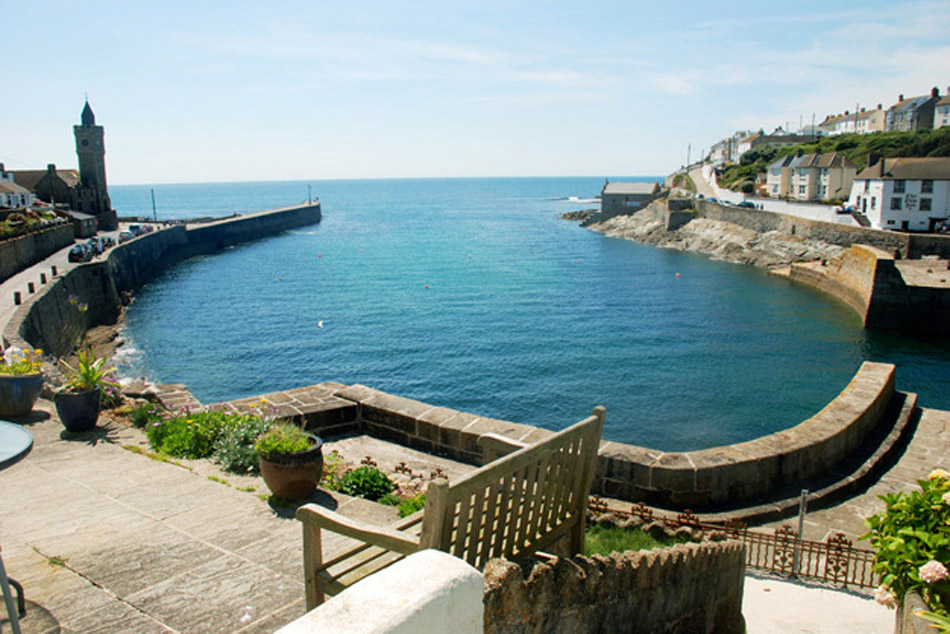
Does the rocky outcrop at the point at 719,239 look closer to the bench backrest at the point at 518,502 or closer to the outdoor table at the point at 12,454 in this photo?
the bench backrest at the point at 518,502

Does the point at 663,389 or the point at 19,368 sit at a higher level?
the point at 19,368

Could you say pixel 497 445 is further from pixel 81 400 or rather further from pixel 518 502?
pixel 81 400

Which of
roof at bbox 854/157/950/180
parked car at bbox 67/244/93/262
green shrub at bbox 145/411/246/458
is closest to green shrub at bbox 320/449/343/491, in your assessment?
green shrub at bbox 145/411/246/458

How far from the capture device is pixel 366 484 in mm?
8555

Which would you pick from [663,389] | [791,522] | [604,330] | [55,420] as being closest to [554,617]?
[791,522]

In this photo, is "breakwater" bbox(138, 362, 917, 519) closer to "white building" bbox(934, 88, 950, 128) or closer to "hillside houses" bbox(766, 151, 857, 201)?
"hillside houses" bbox(766, 151, 857, 201)

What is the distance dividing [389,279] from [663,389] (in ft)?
122

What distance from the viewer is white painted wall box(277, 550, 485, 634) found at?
2443 mm

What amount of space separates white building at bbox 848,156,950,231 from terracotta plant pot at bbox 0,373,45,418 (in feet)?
208

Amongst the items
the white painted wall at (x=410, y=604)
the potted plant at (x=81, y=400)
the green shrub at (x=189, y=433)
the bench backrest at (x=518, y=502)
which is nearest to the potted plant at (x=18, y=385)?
the potted plant at (x=81, y=400)

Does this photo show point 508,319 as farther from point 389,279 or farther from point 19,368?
point 19,368

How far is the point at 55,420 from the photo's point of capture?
10492mm

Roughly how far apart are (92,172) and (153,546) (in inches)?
3393

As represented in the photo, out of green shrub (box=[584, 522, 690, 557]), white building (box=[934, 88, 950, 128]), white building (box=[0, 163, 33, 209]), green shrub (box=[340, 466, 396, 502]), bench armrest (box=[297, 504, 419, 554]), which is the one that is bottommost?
green shrub (box=[584, 522, 690, 557])
